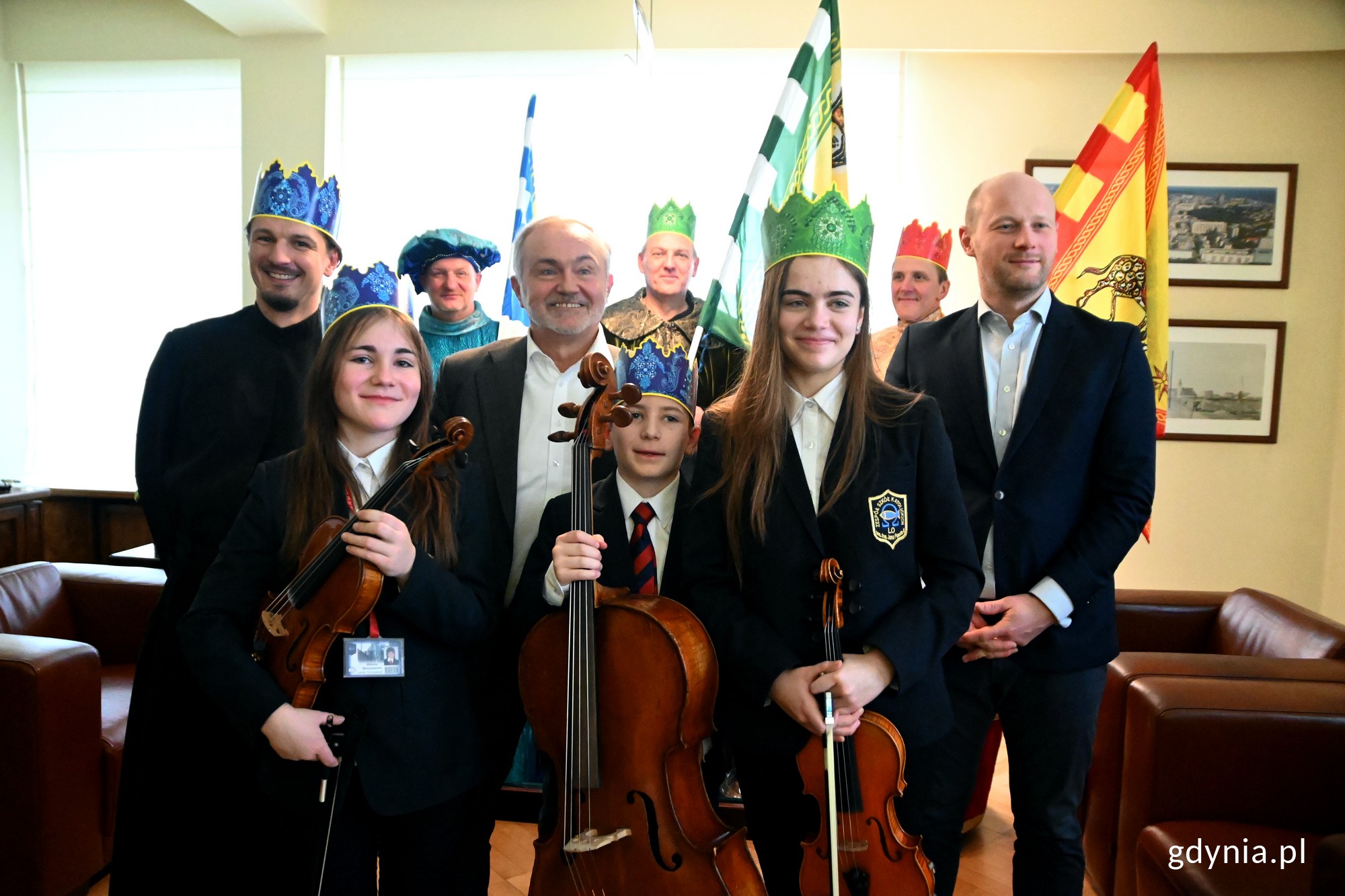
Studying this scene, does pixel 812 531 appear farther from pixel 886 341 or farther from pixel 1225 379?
pixel 1225 379

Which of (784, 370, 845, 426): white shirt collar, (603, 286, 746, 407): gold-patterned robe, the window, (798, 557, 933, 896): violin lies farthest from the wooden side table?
(798, 557, 933, 896): violin

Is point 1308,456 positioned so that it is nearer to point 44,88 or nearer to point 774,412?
point 774,412

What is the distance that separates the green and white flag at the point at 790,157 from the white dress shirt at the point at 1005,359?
519 mm

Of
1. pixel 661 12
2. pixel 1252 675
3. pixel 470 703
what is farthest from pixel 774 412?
pixel 661 12

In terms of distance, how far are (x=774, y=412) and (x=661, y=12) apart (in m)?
3.41

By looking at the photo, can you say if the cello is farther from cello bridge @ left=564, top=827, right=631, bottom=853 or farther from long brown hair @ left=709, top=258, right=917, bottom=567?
long brown hair @ left=709, top=258, right=917, bottom=567

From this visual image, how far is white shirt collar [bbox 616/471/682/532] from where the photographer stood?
1.83 meters

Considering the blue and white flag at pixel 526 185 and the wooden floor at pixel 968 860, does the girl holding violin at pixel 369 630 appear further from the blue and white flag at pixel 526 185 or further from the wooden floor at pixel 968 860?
the blue and white flag at pixel 526 185

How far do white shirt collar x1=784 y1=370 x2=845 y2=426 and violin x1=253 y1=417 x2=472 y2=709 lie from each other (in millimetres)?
602

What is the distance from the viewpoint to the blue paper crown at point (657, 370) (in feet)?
6.06

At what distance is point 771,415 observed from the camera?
5.49 feet

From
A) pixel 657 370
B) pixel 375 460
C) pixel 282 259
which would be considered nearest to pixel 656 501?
pixel 657 370

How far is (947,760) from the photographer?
180 cm

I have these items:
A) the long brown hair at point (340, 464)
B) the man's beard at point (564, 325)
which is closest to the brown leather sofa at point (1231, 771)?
the man's beard at point (564, 325)
